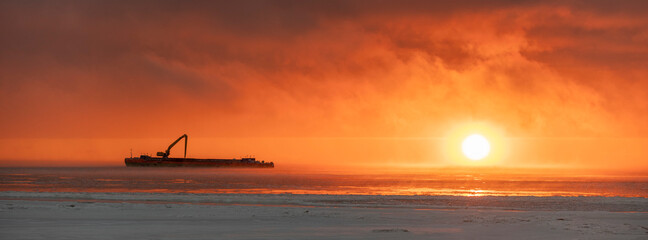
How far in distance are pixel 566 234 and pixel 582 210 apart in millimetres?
13749

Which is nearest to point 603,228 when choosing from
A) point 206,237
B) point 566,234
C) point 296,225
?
point 566,234

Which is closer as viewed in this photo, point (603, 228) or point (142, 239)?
point (142, 239)

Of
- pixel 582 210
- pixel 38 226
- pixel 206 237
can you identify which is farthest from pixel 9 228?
pixel 582 210

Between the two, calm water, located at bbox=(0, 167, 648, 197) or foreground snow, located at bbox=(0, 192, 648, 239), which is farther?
calm water, located at bbox=(0, 167, 648, 197)

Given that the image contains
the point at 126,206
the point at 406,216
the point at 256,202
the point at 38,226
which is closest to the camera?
the point at 38,226

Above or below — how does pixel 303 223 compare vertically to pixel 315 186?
below

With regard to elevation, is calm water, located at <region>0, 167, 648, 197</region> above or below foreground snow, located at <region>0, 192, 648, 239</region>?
above

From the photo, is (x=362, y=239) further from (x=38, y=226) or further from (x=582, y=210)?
(x=582, y=210)

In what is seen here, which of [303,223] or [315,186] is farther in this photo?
[315,186]

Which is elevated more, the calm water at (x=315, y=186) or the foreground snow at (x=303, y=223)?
the calm water at (x=315, y=186)

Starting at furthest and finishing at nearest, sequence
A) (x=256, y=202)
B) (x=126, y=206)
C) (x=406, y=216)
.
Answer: (x=256, y=202), (x=126, y=206), (x=406, y=216)

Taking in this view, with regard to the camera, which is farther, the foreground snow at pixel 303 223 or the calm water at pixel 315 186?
the calm water at pixel 315 186

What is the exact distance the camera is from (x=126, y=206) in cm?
3572

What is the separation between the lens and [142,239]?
21594 mm
